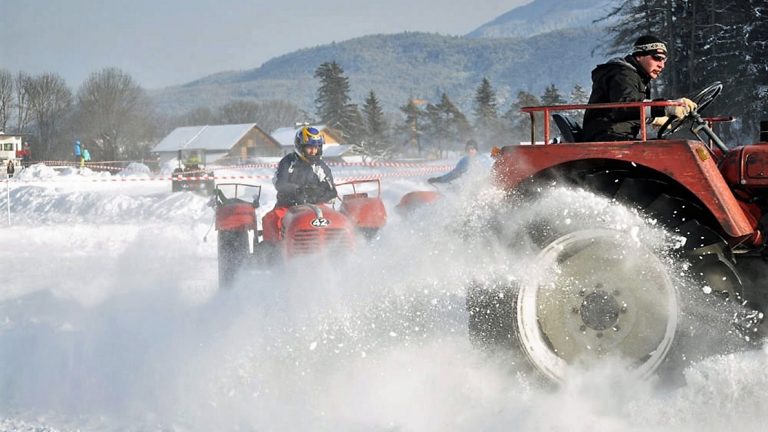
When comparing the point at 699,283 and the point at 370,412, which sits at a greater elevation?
the point at 699,283

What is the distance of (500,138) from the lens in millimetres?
69250

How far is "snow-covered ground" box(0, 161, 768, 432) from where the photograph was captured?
3.66 meters

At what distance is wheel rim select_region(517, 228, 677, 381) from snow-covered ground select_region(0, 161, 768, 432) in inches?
4.4

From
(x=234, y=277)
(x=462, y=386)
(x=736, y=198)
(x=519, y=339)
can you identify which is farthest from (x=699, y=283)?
(x=234, y=277)

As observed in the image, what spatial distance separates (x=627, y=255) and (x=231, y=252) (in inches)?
206

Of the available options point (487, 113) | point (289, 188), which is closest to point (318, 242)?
point (289, 188)

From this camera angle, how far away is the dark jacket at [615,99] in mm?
4305


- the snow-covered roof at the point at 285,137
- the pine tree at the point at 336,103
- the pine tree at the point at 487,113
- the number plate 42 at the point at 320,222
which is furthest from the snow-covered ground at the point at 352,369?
the snow-covered roof at the point at 285,137

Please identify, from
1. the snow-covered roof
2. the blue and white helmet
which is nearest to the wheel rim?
the blue and white helmet

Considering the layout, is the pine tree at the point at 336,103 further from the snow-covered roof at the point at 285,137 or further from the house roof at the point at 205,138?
the snow-covered roof at the point at 285,137

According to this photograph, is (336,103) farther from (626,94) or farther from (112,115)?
(626,94)

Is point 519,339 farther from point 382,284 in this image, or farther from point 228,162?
point 228,162

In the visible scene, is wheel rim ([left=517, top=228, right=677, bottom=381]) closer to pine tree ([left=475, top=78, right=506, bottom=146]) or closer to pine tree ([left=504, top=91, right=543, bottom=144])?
pine tree ([left=504, top=91, right=543, bottom=144])

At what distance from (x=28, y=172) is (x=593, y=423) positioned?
128 ft
